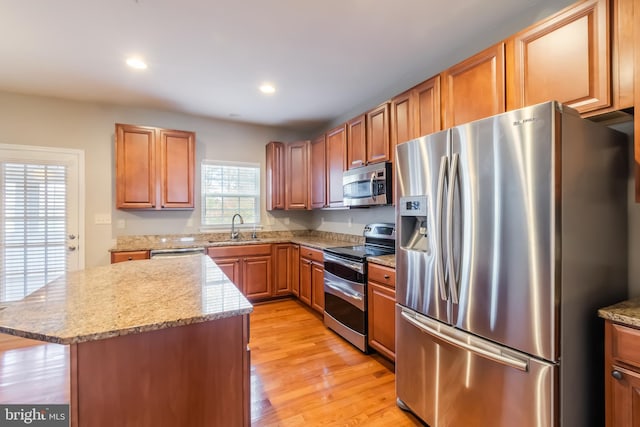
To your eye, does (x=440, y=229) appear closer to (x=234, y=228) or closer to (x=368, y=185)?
(x=368, y=185)

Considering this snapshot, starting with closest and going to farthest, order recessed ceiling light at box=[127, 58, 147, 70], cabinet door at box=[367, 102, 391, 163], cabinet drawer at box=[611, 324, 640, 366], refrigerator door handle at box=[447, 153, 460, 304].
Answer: cabinet drawer at box=[611, 324, 640, 366] → refrigerator door handle at box=[447, 153, 460, 304] → recessed ceiling light at box=[127, 58, 147, 70] → cabinet door at box=[367, 102, 391, 163]

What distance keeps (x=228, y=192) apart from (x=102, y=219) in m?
1.61

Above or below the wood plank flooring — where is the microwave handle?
above

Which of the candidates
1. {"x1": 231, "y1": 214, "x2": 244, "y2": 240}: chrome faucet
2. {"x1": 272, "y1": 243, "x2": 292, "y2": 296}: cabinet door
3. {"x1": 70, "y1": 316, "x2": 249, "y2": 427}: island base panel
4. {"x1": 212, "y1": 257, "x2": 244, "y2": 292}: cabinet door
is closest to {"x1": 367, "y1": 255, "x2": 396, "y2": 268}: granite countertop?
{"x1": 70, "y1": 316, "x2": 249, "y2": 427}: island base panel

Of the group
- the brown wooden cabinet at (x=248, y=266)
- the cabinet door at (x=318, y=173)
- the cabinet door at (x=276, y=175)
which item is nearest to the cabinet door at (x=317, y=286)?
the brown wooden cabinet at (x=248, y=266)

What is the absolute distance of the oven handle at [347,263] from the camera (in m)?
2.64

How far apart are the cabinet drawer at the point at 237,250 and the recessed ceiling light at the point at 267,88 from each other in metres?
1.99

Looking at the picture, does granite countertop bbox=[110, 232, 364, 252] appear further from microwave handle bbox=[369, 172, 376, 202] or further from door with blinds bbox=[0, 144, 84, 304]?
microwave handle bbox=[369, 172, 376, 202]

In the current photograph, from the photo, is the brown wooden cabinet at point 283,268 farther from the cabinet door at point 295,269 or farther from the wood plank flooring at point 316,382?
the wood plank flooring at point 316,382

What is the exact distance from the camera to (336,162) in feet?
11.9

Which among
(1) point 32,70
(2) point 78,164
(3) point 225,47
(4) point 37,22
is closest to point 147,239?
(2) point 78,164

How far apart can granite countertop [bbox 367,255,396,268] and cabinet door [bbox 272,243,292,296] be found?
1890mm

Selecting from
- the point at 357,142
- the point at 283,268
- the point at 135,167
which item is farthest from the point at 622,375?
the point at 135,167

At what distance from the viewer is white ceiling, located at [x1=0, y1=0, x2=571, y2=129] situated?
1.97 m
